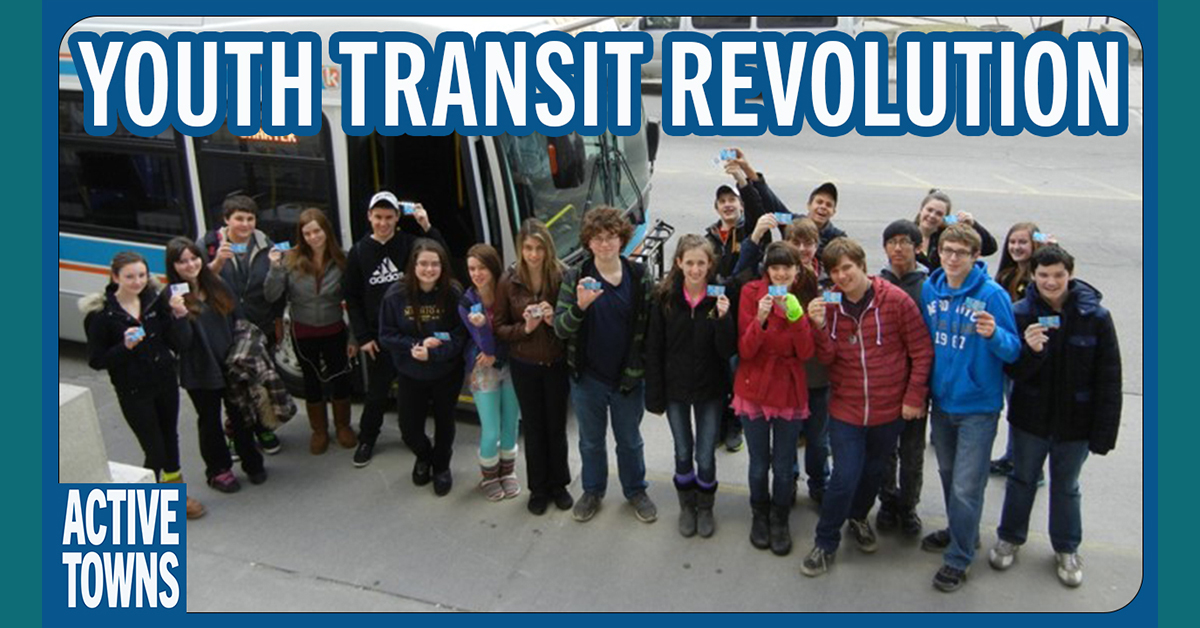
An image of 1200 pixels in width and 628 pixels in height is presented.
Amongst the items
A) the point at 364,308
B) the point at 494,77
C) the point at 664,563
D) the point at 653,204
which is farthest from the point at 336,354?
the point at 653,204

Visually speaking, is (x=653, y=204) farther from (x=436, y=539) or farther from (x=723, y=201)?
(x=436, y=539)

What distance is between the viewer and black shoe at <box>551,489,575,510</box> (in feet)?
19.1

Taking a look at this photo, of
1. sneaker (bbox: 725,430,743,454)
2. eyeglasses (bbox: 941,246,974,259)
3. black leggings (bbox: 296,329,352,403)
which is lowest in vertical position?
sneaker (bbox: 725,430,743,454)

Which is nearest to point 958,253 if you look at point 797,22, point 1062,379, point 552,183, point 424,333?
point 1062,379

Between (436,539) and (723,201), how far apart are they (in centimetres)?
253

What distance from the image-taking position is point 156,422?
5.63 m

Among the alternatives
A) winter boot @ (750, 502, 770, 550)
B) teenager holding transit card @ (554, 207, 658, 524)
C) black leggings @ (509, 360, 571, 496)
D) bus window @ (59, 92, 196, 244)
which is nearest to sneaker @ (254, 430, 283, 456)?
bus window @ (59, 92, 196, 244)

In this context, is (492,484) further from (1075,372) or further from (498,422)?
(1075,372)

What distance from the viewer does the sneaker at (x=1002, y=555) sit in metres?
5.11

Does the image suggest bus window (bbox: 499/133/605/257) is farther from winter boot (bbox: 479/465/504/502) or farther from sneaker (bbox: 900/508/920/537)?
sneaker (bbox: 900/508/920/537)

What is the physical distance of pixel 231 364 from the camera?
5820 mm

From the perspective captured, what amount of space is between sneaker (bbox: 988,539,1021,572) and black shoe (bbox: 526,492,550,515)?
95.4 inches

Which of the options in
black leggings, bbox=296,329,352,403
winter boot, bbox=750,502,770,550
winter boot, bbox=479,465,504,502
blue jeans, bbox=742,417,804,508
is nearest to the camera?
blue jeans, bbox=742,417,804,508

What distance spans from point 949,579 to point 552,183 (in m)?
3.55
